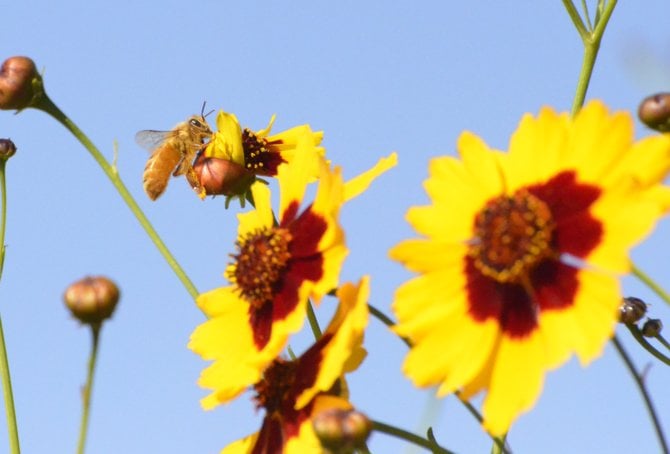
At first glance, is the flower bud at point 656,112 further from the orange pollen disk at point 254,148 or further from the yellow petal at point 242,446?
the orange pollen disk at point 254,148

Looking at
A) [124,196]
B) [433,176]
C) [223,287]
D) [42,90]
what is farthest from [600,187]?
[42,90]

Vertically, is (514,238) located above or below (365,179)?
below

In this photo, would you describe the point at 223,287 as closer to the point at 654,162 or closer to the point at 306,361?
the point at 306,361

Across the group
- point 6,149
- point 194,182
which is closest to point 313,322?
point 194,182

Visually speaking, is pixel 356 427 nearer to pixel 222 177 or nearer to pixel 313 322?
pixel 313 322

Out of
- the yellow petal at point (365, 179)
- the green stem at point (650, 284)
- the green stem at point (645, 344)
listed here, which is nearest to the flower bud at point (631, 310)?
the green stem at point (645, 344)

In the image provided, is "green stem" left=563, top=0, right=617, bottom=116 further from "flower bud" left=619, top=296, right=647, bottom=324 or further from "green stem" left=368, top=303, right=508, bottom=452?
"green stem" left=368, top=303, right=508, bottom=452
